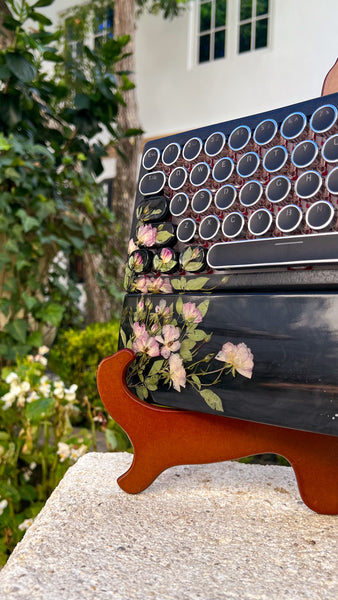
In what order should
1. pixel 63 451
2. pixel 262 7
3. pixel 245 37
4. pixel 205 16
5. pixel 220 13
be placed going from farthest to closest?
pixel 205 16, pixel 220 13, pixel 245 37, pixel 262 7, pixel 63 451

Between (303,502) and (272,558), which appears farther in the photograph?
(303,502)

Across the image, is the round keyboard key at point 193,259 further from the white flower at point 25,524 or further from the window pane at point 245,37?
the window pane at point 245,37

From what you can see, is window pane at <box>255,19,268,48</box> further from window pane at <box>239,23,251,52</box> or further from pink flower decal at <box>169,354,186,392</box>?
pink flower decal at <box>169,354,186,392</box>

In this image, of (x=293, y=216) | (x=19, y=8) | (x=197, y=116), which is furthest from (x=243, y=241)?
(x=197, y=116)

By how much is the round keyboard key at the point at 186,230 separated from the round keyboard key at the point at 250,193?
0.09 meters

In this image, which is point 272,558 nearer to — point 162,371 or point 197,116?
point 162,371

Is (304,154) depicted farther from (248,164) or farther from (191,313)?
(191,313)

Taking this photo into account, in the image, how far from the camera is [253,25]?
4715mm

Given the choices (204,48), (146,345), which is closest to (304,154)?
(146,345)

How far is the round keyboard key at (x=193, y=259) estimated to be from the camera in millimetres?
723

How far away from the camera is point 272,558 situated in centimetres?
64

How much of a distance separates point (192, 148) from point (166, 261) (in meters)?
0.17

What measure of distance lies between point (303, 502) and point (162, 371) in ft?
1.10

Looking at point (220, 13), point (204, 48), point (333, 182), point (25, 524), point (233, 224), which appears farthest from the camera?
point (204, 48)
